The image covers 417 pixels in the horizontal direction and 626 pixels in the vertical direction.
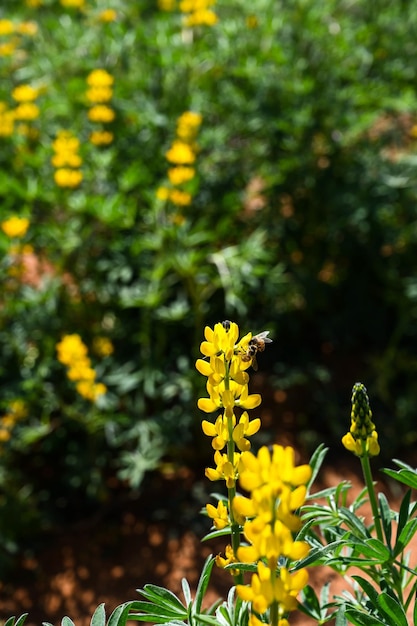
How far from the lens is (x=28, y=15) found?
4941 millimetres

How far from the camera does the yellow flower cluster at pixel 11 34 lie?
406 cm

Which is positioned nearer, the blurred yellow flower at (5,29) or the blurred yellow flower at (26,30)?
the blurred yellow flower at (5,29)

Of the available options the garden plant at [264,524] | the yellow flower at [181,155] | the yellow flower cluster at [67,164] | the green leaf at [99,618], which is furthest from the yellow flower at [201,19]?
the green leaf at [99,618]

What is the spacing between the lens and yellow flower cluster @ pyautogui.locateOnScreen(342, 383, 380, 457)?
115cm

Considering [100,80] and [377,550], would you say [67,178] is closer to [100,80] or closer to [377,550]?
[100,80]

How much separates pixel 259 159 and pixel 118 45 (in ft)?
3.36

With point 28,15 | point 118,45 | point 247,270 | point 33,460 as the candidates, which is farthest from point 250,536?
point 28,15

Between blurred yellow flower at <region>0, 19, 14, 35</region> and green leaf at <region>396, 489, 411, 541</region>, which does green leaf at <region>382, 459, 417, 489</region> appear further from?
blurred yellow flower at <region>0, 19, 14, 35</region>

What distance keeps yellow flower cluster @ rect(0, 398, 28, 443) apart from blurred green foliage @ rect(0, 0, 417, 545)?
1 centimetres

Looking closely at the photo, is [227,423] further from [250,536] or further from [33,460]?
[33,460]

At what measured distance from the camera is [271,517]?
814mm

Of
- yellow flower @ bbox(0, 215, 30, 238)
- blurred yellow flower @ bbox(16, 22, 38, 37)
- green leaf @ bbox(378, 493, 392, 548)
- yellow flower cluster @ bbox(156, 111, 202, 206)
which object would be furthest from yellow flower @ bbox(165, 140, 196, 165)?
green leaf @ bbox(378, 493, 392, 548)

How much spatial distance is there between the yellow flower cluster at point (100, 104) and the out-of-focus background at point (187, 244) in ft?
0.04

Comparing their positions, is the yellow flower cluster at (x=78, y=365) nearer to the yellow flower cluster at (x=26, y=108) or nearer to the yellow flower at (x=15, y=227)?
the yellow flower at (x=15, y=227)
